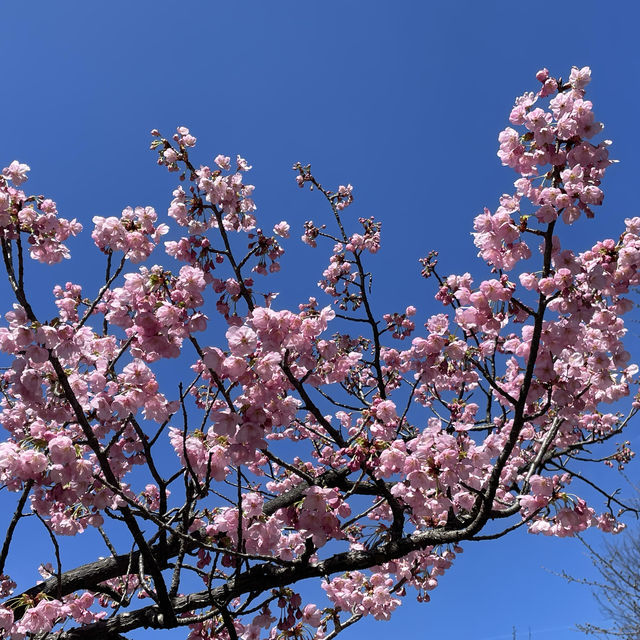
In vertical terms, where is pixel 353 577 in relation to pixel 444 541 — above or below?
above

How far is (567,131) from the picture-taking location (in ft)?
9.03

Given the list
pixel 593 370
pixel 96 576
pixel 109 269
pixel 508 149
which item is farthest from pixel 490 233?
pixel 96 576

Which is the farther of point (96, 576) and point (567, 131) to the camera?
point (96, 576)

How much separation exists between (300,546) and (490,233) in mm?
3285

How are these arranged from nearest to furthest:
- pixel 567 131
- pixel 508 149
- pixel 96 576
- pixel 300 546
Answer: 1. pixel 567 131
2. pixel 508 149
3. pixel 96 576
4. pixel 300 546

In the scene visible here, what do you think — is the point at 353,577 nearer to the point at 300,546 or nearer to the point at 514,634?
the point at 300,546

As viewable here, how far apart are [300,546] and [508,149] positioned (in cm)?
374

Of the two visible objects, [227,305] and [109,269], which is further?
[109,269]

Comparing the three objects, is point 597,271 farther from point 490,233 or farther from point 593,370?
point 593,370

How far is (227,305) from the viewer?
322 centimetres

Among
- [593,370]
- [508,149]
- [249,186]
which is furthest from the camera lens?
[593,370]

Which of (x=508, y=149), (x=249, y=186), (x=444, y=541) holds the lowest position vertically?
(x=444, y=541)

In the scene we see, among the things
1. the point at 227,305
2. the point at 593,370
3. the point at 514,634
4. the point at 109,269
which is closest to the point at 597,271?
the point at 593,370

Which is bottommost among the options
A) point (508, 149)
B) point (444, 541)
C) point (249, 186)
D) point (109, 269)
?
point (444, 541)
